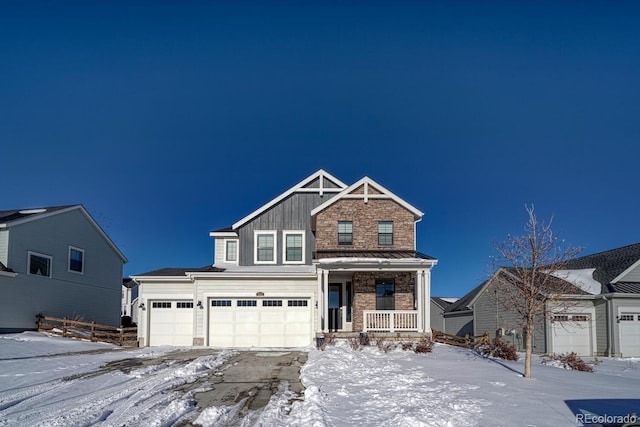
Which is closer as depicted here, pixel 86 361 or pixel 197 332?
pixel 86 361

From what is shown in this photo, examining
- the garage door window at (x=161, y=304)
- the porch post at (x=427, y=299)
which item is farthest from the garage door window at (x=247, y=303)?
the porch post at (x=427, y=299)

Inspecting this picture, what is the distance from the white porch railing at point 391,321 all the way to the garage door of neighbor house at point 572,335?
752 cm

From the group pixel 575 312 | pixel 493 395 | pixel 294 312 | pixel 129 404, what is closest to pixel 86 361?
pixel 129 404

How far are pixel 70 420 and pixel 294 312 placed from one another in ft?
49.8

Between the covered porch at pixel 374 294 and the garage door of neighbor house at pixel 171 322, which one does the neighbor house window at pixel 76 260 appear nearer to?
the garage door of neighbor house at pixel 171 322

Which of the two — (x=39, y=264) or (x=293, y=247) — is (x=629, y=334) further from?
(x=39, y=264)

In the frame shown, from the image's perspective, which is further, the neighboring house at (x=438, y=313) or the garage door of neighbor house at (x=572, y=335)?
the neighboring house at (x=438, y=313)

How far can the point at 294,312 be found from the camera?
73.9ft

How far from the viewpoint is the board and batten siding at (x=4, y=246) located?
21844 mm

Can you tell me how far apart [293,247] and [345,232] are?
345cm

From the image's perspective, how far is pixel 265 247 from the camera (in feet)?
82.7

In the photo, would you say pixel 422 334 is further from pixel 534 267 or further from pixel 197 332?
pixel 197 332

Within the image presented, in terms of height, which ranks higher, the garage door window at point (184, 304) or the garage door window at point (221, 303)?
the garage door window at point (221, 303)

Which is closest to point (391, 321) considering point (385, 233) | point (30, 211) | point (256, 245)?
point (385, 233)
